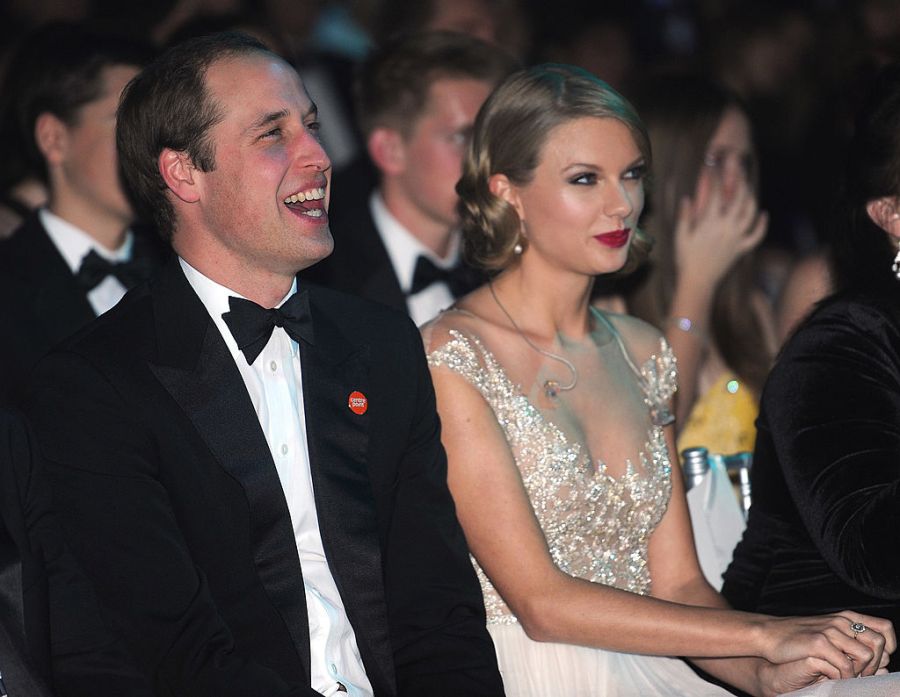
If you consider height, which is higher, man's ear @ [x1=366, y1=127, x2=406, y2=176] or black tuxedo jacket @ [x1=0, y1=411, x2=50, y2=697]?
man's ear @ [x1=366, y1=127, x2=406, y2=176]

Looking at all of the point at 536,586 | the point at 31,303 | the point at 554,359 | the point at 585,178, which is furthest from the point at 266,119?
the point at 31,303

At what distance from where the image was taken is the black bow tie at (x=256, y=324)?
2645 mm

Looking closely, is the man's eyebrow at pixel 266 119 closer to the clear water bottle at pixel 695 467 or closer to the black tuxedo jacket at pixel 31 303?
the black tuxedo jacket at pixel 31 303

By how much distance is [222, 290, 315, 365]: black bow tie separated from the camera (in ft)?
8.68

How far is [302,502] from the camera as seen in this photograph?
2.68 meters

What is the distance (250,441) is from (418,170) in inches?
88.9

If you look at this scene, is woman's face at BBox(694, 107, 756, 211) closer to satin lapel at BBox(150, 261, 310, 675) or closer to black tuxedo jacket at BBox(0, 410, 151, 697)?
satin lapel at BBox(150, 261, 310, 675)

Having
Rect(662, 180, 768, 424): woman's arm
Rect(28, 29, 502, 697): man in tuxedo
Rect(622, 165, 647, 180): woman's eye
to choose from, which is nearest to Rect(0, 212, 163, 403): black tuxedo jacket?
Rect(28, 29, 502, 697): man in tuxedo

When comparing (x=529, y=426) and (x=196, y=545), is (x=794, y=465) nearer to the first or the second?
(x=529, y=426)

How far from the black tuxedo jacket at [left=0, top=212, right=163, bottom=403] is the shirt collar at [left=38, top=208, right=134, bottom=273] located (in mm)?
67

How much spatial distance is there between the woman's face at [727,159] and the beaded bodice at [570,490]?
4.61 ft

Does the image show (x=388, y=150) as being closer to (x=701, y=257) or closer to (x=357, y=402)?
(x=701, y=257)

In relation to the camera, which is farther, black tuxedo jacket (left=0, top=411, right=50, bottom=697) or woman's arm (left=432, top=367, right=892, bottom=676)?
woman's arm (left=432, top=367, right=892, bottom=676)

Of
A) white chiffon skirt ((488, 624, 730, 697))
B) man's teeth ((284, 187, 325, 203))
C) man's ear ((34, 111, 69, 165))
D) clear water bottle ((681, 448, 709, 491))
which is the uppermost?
man's ear ((34, 111, 69, 165))
